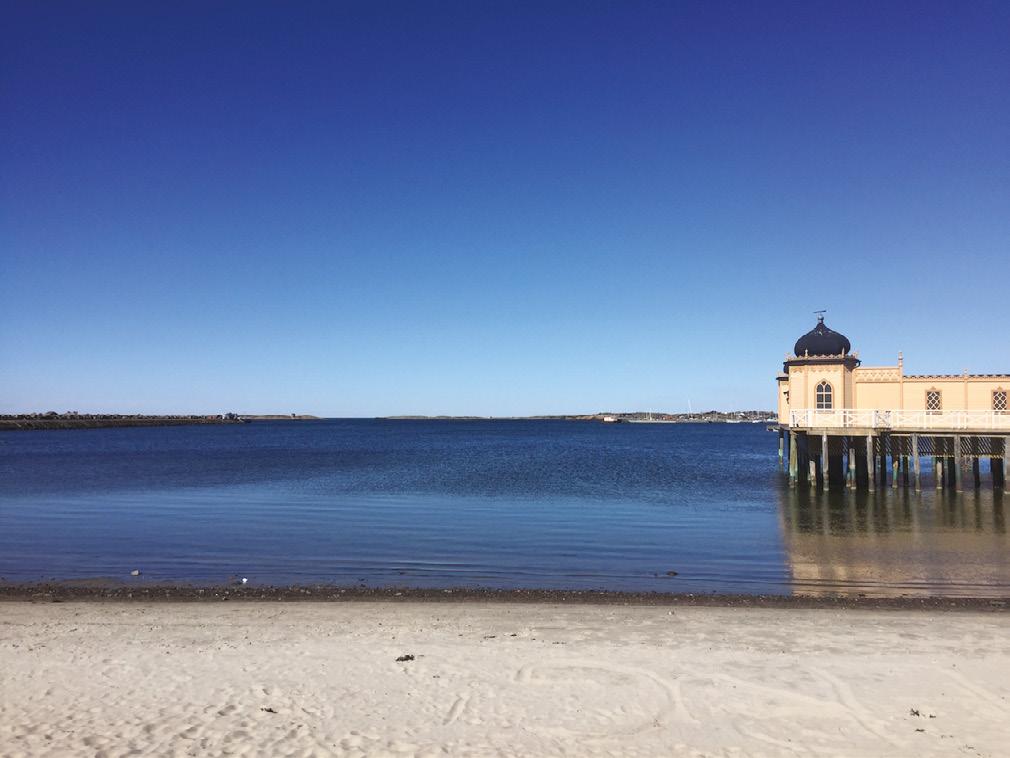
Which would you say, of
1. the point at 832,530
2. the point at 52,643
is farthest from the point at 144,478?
the point at 832,530

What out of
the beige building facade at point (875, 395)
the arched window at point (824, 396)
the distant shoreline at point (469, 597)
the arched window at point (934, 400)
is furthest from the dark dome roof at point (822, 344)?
the distant shoreline at point (469, 597)

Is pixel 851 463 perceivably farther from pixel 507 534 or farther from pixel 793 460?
pixel 507 534

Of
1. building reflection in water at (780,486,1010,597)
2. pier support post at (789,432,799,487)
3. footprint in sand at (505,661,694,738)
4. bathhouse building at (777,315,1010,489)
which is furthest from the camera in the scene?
pier support post at (789,432,799,487)

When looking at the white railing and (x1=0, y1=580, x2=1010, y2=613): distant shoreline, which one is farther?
the white railing

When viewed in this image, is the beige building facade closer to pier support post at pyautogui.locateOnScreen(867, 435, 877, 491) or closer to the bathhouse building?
the bathhouse building

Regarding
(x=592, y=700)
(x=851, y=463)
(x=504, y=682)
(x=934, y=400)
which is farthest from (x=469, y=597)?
(x=934, y=400)

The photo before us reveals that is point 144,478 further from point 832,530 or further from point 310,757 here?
point 310,757

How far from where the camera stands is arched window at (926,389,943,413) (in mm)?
32781

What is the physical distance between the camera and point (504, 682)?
8.36 meters

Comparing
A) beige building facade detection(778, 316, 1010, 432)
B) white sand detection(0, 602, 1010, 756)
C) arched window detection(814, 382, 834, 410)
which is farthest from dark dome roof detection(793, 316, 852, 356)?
white sand detection(0, 602, 1010, 756)

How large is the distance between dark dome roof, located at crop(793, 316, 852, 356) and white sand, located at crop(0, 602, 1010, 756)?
24.6m

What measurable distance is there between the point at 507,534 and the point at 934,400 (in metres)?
23.8

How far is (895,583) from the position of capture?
14633mm

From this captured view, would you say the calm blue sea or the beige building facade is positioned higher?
the beige building facade
